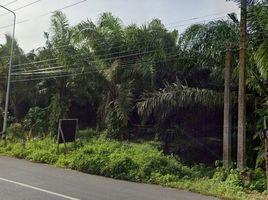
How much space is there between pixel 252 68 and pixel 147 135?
30.6ft

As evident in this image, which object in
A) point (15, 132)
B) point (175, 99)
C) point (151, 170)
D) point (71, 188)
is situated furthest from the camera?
point (15, 132)

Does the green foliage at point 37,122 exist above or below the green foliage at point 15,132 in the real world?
above

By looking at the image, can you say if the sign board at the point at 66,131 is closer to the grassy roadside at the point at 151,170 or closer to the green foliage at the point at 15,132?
the grassy roadside at the point at 151,170

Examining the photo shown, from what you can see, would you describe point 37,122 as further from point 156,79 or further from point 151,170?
point 151,170

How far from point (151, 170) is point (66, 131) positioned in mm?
5730

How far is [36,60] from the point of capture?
3067cm

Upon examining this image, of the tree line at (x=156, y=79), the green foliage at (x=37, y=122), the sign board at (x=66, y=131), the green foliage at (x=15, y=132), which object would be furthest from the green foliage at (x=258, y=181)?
the green foliage at (x=37, y=122)

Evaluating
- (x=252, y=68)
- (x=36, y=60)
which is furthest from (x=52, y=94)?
(x=252, y=68)

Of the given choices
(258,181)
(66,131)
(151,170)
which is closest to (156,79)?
(66,131)

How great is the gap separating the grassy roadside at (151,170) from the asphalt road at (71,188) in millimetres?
480

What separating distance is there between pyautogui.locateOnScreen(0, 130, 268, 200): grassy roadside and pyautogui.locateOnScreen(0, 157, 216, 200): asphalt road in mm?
480

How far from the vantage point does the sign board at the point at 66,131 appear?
16969 millimetres

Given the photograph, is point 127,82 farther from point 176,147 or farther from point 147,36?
point 176,147

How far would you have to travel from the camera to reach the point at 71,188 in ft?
34.1
